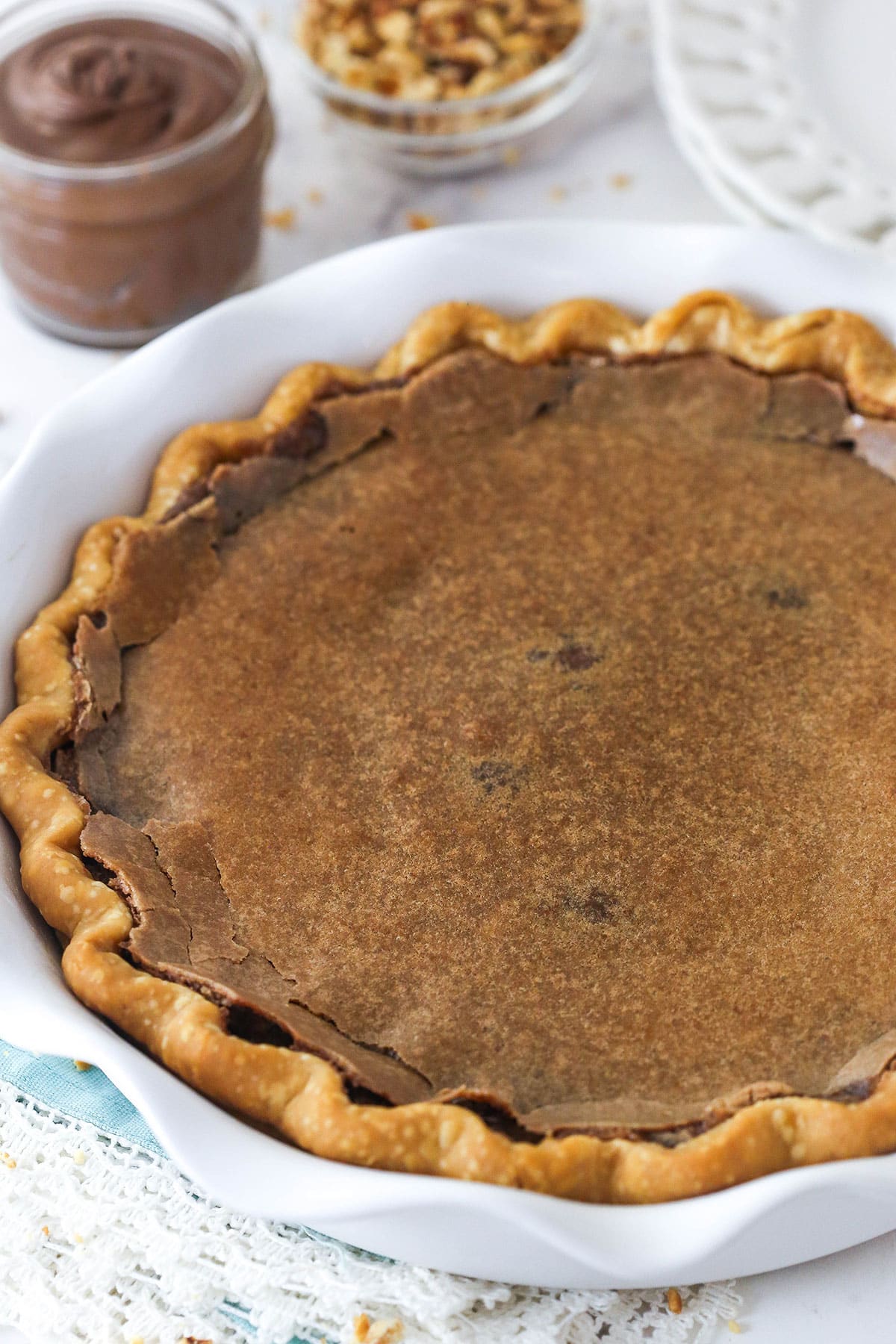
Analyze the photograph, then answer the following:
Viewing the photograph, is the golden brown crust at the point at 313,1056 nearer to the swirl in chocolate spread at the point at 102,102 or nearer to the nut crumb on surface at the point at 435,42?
the swirl in chocolate spread at the point at 102,102

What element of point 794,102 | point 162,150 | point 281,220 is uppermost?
point 162,150

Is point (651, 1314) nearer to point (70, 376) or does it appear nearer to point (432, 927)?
point (432, 927)

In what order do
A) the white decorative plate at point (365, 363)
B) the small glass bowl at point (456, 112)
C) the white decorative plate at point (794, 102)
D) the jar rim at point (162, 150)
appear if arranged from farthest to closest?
1. the small glass bowl at point (456, 112)
2. the white decorative plate at point (794, 102)
3. the jar rim at point (162, 150)
4. the white decorative plate at point (365, 363)

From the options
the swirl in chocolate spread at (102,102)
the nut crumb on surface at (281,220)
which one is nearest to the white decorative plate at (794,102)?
the nut crumb on surface at (281,220)

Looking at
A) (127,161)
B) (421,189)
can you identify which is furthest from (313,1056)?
(421,189)

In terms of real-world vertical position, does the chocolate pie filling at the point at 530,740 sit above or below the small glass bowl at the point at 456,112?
below

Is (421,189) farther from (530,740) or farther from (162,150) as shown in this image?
(530,740)

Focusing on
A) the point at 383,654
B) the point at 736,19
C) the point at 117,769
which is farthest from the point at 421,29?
the point at 117,769
